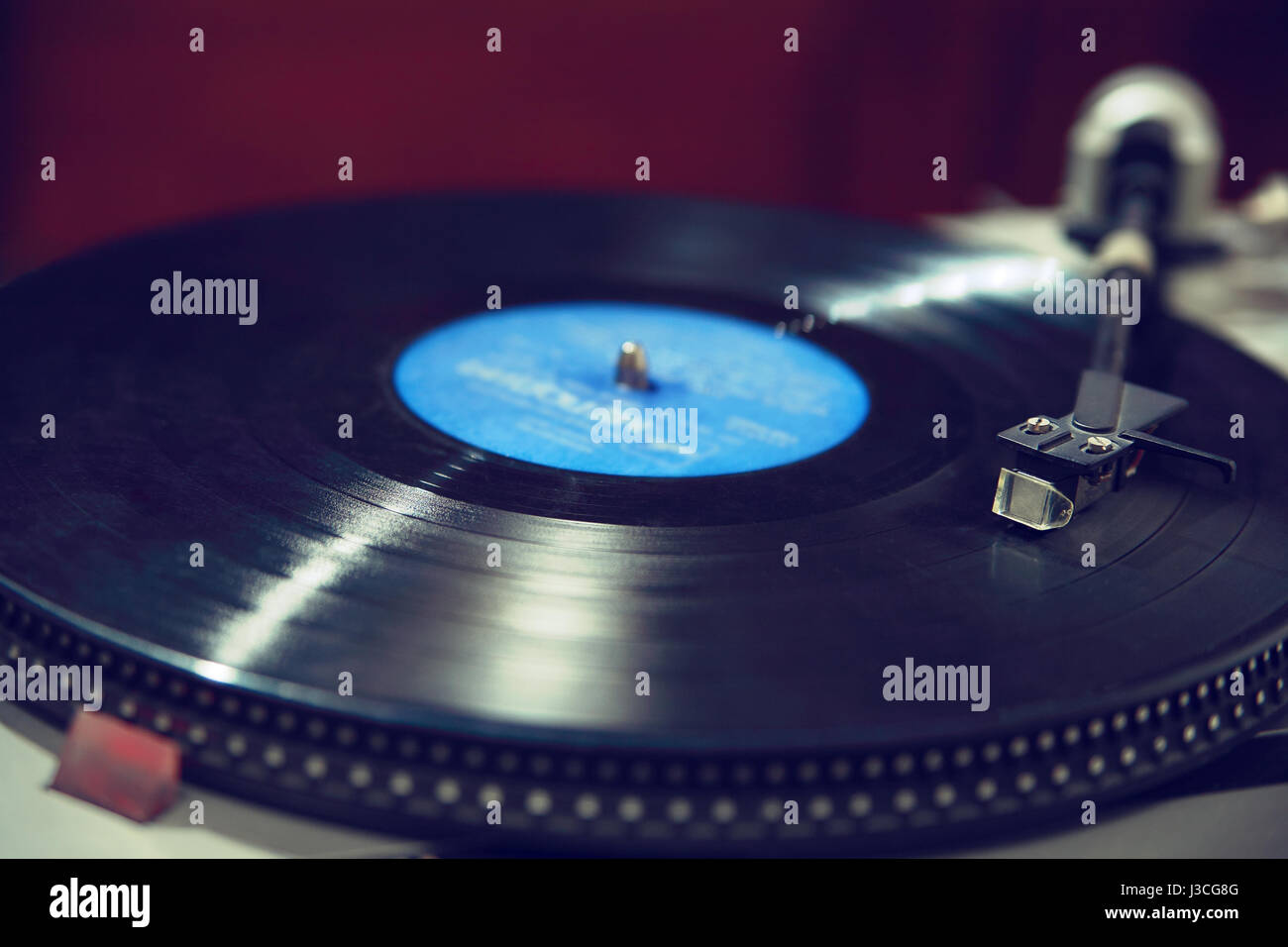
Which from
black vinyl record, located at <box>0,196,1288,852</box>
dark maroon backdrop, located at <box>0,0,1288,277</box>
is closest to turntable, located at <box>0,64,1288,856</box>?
black vinyl record, located at <box>0,196,1288,852</box>

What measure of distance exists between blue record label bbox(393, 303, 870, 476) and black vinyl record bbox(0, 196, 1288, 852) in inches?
1.8

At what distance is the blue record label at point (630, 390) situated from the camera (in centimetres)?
95

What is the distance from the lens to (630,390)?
3.45 ft

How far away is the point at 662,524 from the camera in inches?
31.0

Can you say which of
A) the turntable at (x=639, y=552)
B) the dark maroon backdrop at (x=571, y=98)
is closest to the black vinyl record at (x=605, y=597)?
the turntable at (x=639, y=552)

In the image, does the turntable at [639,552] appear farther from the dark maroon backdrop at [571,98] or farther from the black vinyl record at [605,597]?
the dark maroon backdrop at [571,98]

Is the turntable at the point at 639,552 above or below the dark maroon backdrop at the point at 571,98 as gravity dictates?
below

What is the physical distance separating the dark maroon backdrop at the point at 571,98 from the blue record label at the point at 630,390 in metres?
1.14

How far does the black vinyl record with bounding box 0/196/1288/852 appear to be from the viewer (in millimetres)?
591

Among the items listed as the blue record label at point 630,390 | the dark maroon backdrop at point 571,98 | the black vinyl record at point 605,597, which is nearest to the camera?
the black vinyl record at point 605,597

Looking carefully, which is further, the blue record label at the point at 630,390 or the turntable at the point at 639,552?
the blue record label at the point at 630,390

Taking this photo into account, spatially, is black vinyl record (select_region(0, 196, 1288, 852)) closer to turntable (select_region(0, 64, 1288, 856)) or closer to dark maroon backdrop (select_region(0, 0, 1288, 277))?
turntable (select_region(0, 64, 1288, 856))

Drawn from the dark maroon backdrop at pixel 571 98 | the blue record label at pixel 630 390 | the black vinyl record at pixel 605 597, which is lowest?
the black vinyl record at pixel 605 597
